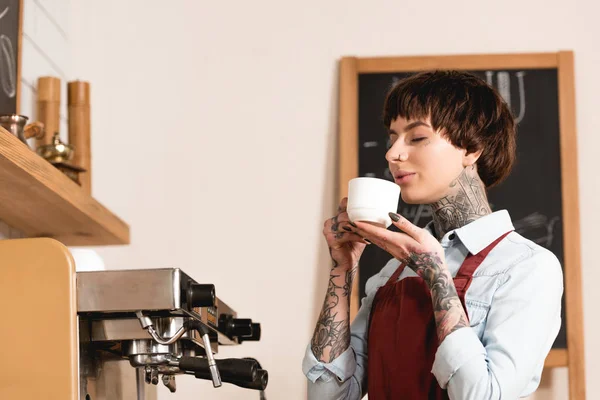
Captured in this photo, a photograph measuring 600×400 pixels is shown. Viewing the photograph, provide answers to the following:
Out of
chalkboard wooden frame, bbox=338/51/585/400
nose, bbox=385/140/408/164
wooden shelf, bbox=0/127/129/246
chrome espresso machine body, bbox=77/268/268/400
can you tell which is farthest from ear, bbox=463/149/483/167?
chalkboard wooden frame, bbox=338/51/585/400

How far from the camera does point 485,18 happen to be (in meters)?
2.38

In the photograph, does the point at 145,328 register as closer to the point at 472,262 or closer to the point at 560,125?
the point at 472,262

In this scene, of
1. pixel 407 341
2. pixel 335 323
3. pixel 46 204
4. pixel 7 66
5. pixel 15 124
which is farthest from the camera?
pixel 7 66

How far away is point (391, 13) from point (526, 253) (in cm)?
131

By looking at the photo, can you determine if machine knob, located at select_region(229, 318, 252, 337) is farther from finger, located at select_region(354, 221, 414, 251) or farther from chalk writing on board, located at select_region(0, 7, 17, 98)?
chalk writing on board, located at select_region(0, 7, 17, 98)

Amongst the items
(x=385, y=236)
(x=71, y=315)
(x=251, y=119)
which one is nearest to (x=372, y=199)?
(x=385, y=236)

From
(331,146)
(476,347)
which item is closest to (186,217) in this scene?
(331,146)

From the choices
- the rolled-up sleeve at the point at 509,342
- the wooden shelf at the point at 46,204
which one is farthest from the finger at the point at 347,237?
the wooden shelf at the point at 46,204

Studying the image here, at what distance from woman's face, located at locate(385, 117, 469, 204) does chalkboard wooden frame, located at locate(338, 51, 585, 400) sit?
3.14ft

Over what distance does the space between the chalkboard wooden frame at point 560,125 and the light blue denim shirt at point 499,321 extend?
963 millimetres

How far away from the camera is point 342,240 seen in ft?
4.38

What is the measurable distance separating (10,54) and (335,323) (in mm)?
1042

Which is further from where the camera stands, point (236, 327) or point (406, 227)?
point (236, 327)

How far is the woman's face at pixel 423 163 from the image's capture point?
1.30m
